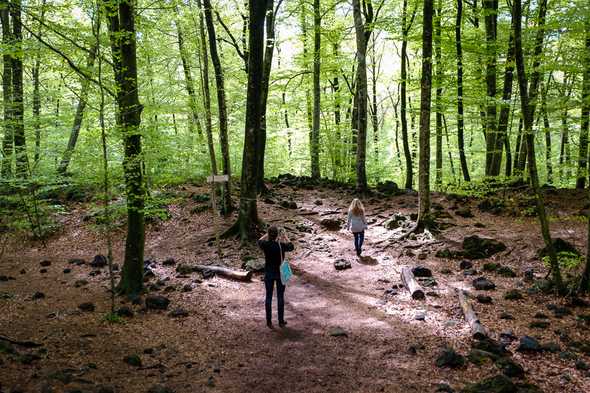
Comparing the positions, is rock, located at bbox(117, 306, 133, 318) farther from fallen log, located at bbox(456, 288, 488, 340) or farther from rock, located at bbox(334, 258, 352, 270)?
fallen log, located at bbox(456, 288, 488, 340)

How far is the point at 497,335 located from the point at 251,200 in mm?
8110

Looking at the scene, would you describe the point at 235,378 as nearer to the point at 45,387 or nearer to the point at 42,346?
the point at 45,387

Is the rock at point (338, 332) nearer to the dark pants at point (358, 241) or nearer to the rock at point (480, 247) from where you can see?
the dark pants at point (358, 241)

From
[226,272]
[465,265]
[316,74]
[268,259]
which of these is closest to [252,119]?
[226,272]

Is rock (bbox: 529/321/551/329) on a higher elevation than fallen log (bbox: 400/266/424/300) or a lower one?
lower

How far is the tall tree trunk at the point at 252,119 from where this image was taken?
12.0 m

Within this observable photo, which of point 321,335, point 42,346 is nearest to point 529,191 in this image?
point 321,335

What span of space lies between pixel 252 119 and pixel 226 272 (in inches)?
188

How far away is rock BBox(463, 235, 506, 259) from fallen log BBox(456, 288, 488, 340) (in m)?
2.48

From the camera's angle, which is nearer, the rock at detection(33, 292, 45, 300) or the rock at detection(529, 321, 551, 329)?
the rock at detection(529, 321, 551, 329)

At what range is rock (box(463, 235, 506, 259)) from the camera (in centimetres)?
1025

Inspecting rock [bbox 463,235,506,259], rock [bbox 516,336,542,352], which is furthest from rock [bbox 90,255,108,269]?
rock [bbox 516,336,542,352]

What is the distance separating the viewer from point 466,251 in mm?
10484

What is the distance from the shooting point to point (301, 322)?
788cm
